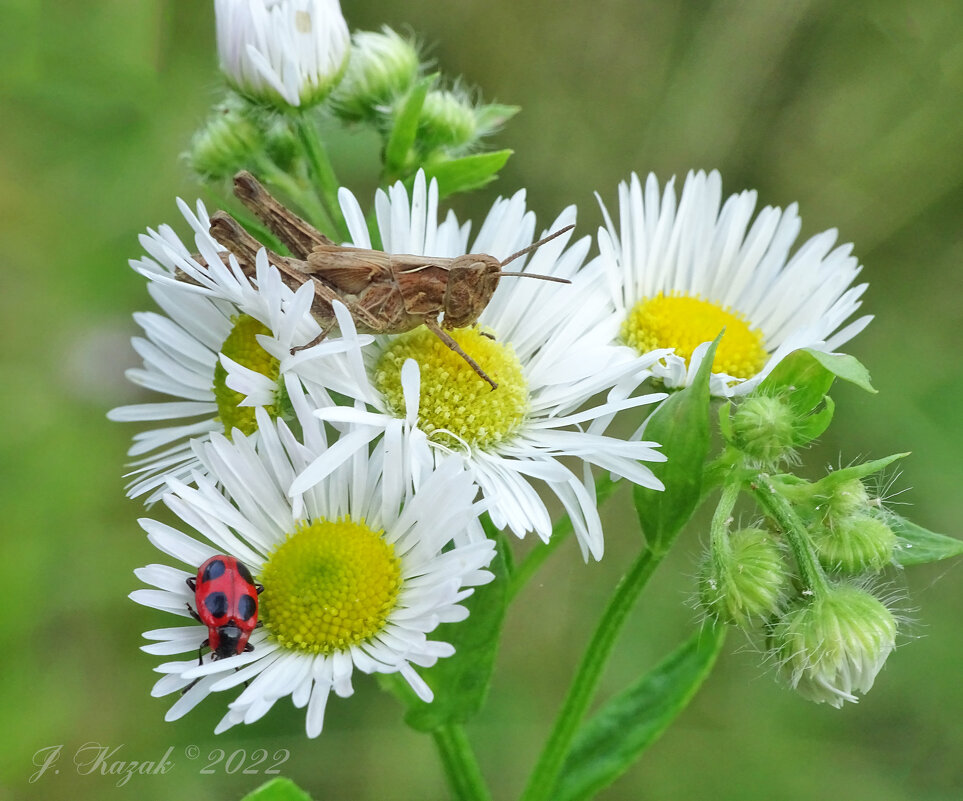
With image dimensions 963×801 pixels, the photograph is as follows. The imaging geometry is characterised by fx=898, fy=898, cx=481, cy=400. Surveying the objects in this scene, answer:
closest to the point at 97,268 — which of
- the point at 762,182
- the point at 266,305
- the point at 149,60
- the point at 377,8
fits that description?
the point at 149,60

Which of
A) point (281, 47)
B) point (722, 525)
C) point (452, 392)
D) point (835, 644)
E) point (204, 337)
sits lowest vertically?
point (835, 644)

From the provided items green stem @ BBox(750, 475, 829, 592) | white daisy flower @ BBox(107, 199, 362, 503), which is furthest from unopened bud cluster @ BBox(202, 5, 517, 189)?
green stem @ BBox(750, 475, 829, 592)

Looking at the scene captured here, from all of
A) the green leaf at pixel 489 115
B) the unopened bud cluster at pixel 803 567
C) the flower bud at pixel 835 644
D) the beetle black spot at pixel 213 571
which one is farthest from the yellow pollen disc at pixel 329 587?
the green leaf at pixel 489 115

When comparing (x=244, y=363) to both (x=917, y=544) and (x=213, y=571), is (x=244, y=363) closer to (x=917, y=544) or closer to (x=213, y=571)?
(x=213, y=571)

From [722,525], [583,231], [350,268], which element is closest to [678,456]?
[722,525]

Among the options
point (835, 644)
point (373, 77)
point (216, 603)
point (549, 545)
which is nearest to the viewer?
point (216, 603)

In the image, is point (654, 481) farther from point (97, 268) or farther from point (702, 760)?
point (97, 268)

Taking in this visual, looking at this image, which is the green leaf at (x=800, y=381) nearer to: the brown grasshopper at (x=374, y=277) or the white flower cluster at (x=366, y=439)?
the white flower cluster at (x=366, y=439)

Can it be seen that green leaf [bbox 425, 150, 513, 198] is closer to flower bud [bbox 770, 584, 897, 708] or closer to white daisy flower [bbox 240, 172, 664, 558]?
white daisy flower [bbox 240, 172, 664, 558]
